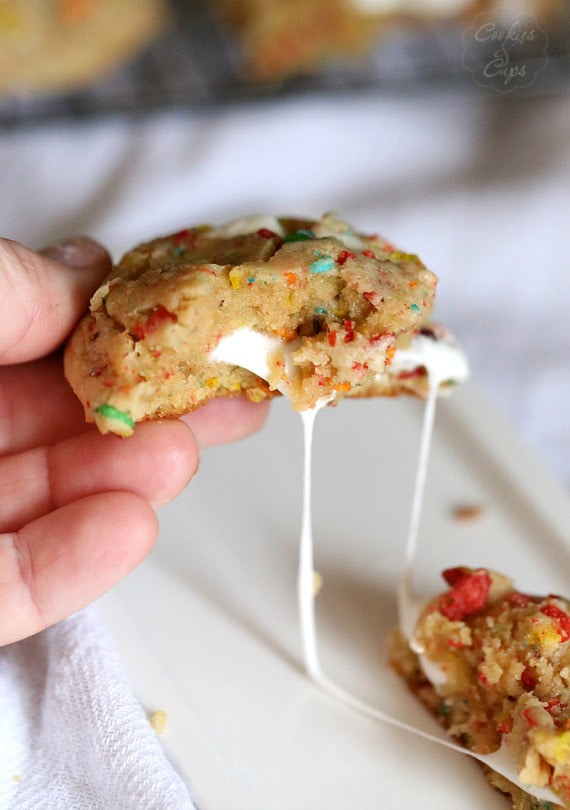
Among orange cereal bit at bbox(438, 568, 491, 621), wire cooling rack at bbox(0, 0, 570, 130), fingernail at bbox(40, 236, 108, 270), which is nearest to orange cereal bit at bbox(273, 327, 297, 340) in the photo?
fingernail at bbox(40, 236, 108, 270)

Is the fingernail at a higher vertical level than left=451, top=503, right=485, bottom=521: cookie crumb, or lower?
higher

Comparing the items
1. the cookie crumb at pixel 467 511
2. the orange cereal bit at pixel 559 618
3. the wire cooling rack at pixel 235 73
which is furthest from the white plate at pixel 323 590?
the wire cooling rack at pixel 235 73

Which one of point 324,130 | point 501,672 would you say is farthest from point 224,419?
point 324,130

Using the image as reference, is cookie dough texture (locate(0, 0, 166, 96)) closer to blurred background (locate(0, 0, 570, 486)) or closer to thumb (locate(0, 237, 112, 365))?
blurred background (locate(0, 0, 570, 486))

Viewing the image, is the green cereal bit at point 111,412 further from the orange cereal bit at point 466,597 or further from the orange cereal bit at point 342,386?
the orange cereal bit at point 466,597

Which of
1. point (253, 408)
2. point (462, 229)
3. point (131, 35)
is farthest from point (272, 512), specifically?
point (131, 35)

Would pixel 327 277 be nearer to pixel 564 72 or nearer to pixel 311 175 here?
pixel 311 175

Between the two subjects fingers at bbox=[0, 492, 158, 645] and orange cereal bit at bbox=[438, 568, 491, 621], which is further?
orange cereal bit at bbox=[438, 568, 491, 621]
